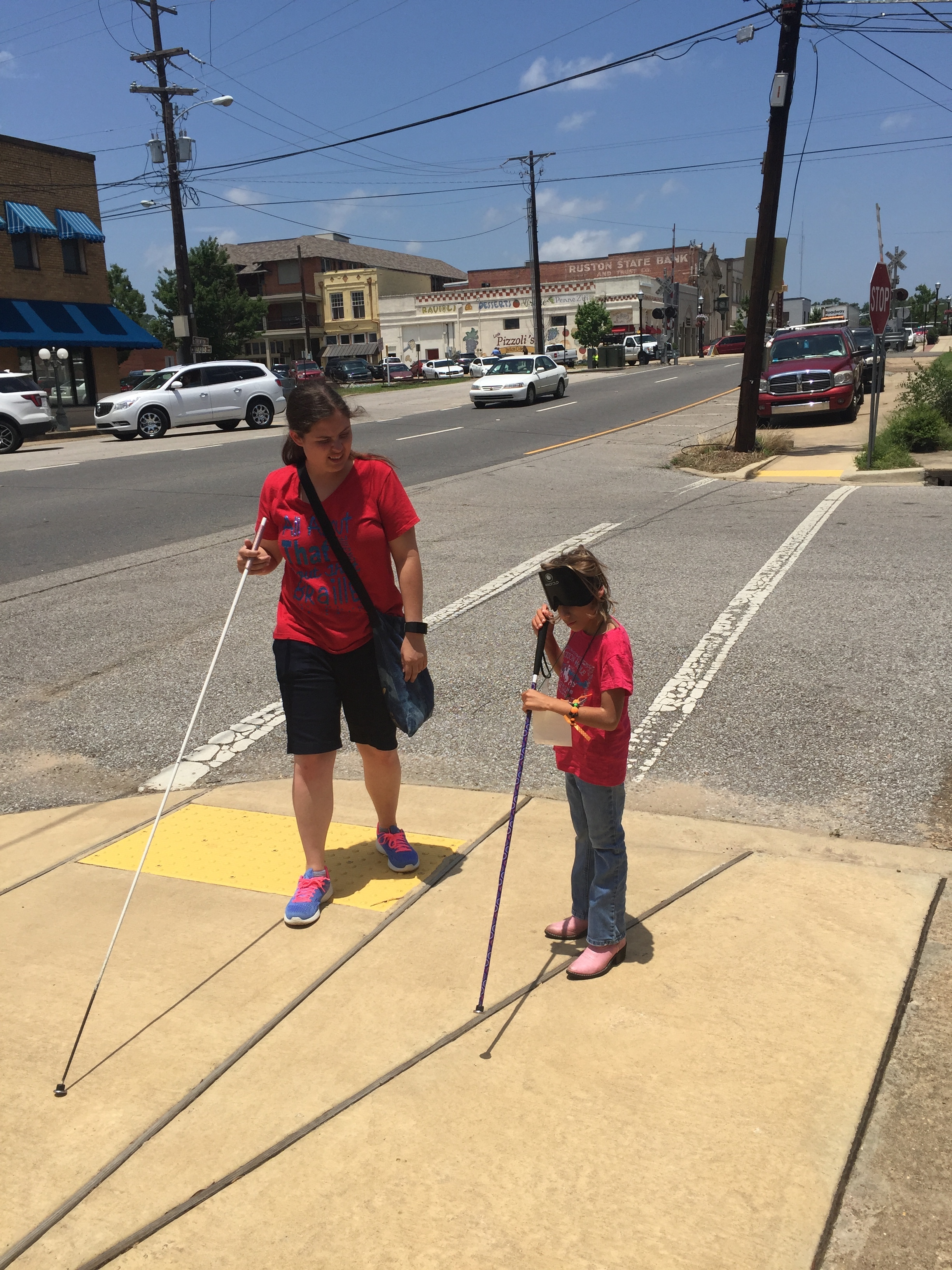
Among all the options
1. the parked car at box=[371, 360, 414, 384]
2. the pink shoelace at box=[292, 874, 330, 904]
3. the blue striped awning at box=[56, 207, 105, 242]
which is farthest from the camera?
the parked car at box=[371, 360, 414, 384]

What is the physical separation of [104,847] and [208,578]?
5.08 metres

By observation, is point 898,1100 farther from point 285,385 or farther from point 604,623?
point 285,385

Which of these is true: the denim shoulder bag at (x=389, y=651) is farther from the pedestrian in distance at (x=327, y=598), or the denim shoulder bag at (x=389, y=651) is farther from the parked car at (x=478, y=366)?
the parked car at (x=478, y=366)

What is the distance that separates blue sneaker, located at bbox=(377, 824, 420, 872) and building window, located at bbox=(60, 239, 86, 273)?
3483cm

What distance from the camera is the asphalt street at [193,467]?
11.6 m

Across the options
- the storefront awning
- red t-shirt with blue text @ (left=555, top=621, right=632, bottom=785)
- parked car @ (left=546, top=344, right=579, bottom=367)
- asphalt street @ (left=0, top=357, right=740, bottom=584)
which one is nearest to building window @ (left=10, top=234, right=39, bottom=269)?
the storefront awning

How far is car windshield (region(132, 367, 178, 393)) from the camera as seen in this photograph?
1045 inches

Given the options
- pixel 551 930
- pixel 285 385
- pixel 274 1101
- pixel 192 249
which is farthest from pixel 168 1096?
pixel 192 249

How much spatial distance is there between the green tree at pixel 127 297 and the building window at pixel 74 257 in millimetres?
45194

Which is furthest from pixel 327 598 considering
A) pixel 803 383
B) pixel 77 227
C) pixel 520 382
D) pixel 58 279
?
pixel 77 227

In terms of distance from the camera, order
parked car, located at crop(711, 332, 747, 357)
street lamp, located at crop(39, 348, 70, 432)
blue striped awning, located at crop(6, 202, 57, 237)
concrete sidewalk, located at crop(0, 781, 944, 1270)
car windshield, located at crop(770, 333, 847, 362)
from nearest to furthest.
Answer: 1. concrete sidewalk, located at crop(0, 781, 944, 1270)
2. car windshield, located at crop(770, 333, 847, 362)
3. street lamp, located at crop(39, 348, 70, 432)
4. blue striped awning, located at crop(6, 202, 57, 237)
5. parked car, located at crop(711, 332, 747, 357)

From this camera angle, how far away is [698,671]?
624cm

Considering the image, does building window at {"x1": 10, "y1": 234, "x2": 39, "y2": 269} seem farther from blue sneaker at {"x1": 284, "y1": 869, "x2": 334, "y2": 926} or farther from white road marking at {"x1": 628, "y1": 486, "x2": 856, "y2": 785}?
blue sneaker at {"x1": 284, "y1": 869, "x2": 334, "y2": 926}

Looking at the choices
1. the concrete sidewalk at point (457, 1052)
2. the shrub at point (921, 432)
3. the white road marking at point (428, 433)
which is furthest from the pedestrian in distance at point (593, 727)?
the white road marking at point (428, 433)
